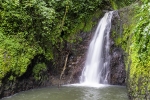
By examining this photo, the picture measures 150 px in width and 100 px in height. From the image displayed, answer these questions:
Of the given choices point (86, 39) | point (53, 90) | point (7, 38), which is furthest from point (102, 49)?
point (7, 38)

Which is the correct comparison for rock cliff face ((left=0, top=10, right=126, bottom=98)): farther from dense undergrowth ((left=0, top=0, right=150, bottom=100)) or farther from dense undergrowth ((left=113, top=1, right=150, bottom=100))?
dense undergrowth ((left=113, top=1, right=150, bottom=100))

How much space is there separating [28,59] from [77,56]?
311cm

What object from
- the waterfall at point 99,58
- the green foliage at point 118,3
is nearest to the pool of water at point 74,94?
the waterfall at point 99,58

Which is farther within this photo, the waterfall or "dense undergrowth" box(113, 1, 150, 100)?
the waterfall

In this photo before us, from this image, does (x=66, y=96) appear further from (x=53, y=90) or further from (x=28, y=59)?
(x=28, y=59)

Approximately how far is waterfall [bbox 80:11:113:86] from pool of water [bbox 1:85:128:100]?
1407 millimetres

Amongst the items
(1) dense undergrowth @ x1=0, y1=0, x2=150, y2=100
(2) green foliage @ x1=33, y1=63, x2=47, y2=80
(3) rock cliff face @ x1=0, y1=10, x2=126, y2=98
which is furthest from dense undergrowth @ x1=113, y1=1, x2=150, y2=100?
(2) green foliage @ x1=33, y1=63, x2=47, y2=80

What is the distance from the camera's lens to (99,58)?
9.97 meters

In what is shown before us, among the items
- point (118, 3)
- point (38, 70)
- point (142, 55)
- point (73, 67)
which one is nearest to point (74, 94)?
point (38, 70)

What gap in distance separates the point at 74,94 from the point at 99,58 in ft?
10.1

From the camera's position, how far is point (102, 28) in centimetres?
1053

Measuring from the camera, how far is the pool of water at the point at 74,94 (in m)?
6.91

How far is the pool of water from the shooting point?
6906 millimetres

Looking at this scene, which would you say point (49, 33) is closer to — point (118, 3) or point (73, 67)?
point (73, 67)
